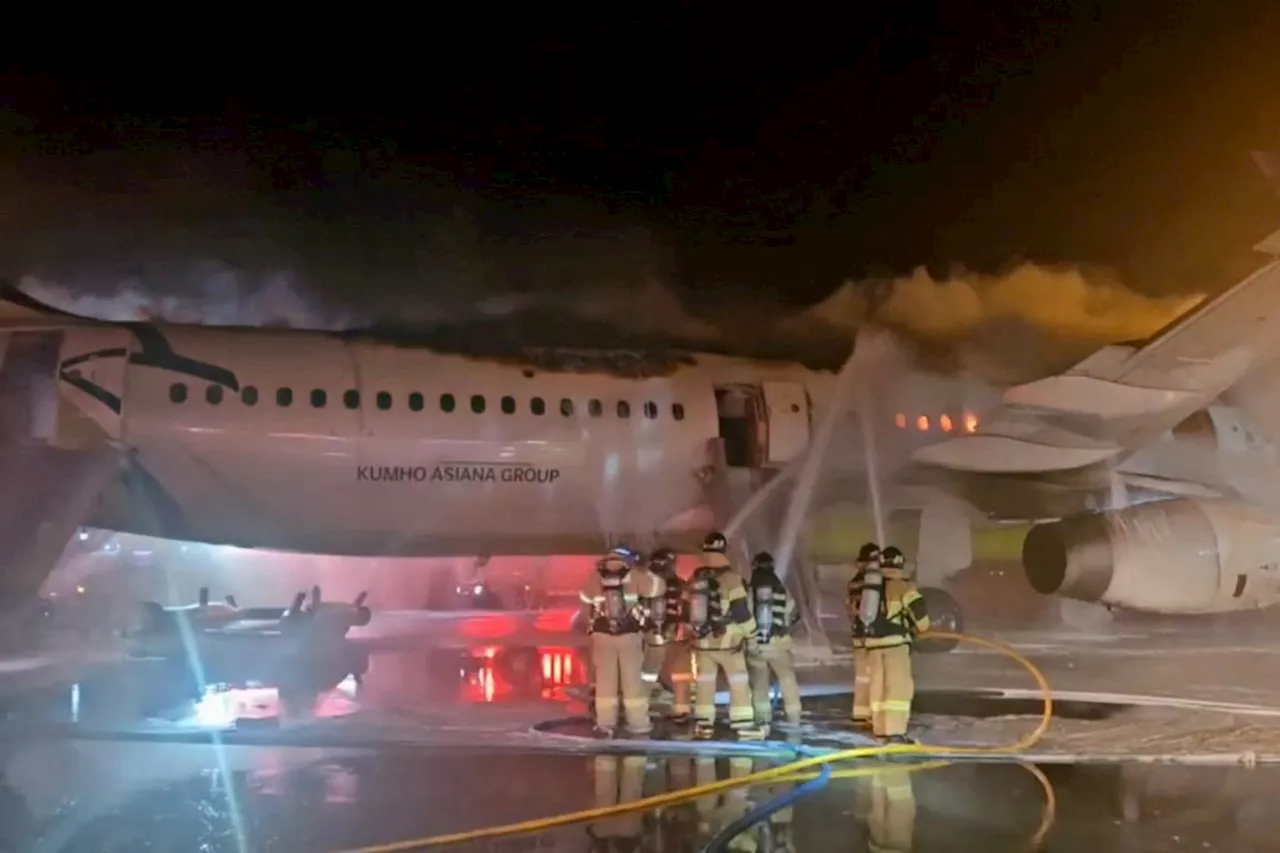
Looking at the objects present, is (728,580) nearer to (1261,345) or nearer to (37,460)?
(37,460)


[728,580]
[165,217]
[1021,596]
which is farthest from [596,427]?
[1021,596]

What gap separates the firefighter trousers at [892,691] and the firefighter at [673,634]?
136 centimetres

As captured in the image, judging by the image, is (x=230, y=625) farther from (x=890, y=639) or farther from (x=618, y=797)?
(x=890, y=639)

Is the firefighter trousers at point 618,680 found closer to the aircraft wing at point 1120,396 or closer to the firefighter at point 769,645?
the firefighter at point 769,645

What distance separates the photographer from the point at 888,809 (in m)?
5.74

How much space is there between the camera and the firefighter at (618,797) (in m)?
5.05

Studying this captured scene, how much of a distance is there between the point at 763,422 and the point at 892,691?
4431mm

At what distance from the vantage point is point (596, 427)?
10.9 metres

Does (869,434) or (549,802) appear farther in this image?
(869,434)

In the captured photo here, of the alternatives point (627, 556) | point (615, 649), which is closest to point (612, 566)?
point (627, 556)

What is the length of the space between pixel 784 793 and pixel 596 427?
5351 mm

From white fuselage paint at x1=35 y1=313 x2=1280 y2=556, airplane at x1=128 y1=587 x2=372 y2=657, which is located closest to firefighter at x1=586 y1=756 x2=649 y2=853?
white fuselage paint at x1=35 y1=313 x2=1280 y2=556

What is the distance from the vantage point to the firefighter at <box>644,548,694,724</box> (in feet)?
26.3

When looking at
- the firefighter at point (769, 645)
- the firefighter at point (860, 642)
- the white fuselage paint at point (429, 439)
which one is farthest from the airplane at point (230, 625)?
the firefighter at point (860, 642)
